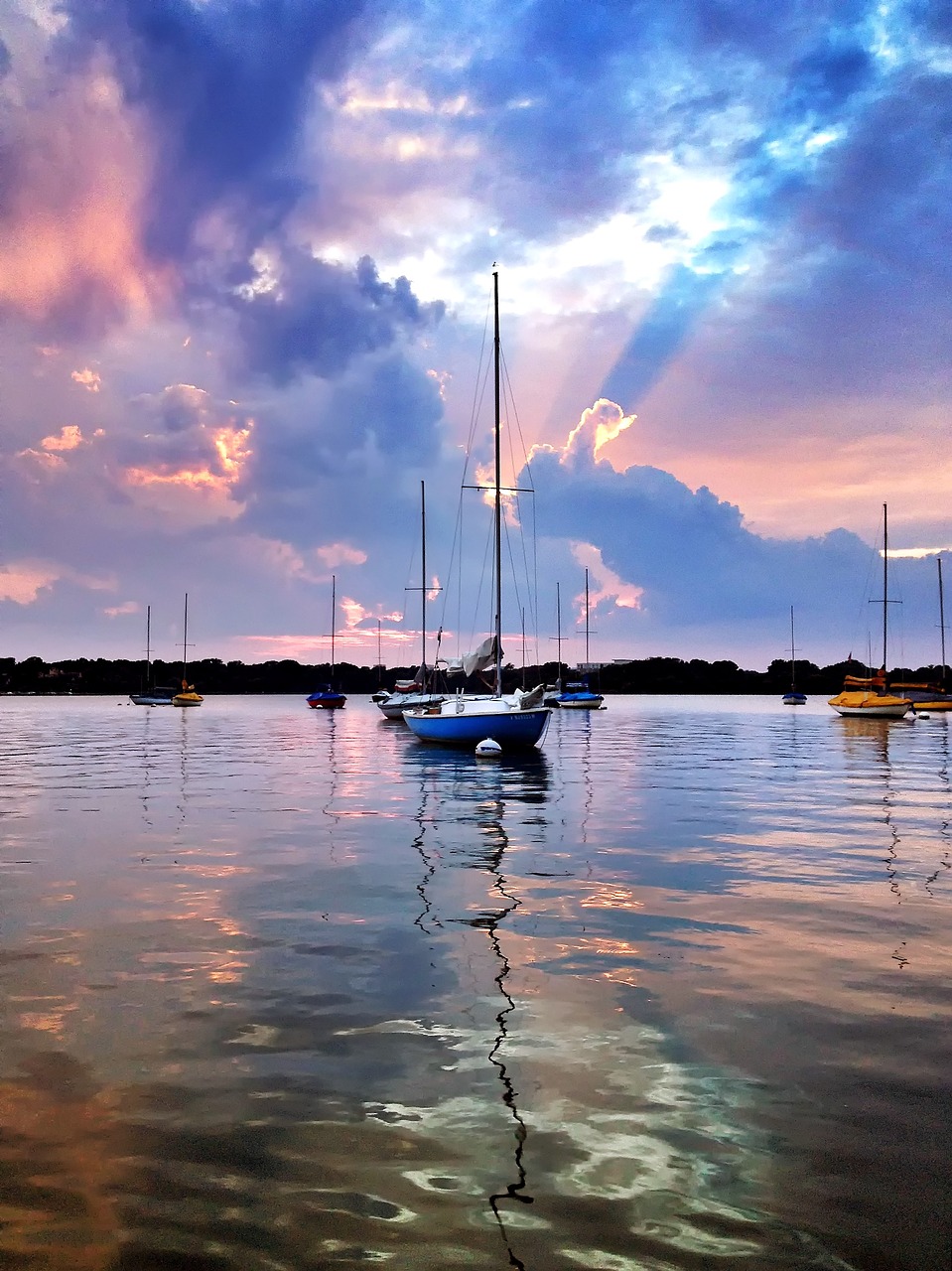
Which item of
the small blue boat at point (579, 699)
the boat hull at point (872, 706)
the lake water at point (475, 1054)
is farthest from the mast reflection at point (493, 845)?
the small blue boat at point (579, 699)

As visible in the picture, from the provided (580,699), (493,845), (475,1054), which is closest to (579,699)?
(580,699)

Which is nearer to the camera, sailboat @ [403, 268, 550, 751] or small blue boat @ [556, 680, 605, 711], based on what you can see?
sailboat @ [403, 268, 550, 751]

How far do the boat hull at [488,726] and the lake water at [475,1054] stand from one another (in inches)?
804

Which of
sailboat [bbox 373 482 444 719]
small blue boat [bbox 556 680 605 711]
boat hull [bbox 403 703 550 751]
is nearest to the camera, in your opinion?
boat hull [bbox 403 703 550 751]

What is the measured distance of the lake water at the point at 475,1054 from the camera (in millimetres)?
5148

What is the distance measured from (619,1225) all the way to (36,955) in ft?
27.0

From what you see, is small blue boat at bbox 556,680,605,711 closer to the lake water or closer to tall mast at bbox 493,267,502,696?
tall mast at bbox 493,267,502,696

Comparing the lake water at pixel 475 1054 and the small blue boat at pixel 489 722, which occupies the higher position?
the small blue boat at pixel 489 722

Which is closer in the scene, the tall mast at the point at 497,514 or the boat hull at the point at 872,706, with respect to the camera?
the tall mast at the point at 497,514

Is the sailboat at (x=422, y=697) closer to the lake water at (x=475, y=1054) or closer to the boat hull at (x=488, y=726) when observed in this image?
the boat hull at (x=488, y=726)

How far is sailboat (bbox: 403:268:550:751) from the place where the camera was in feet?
133

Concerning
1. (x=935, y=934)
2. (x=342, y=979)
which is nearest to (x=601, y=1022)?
(x=342, y=979)

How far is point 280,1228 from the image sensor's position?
513 cm

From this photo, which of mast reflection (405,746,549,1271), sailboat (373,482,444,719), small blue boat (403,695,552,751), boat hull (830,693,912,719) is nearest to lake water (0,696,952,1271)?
mast reflection (405,746,549,1271)
